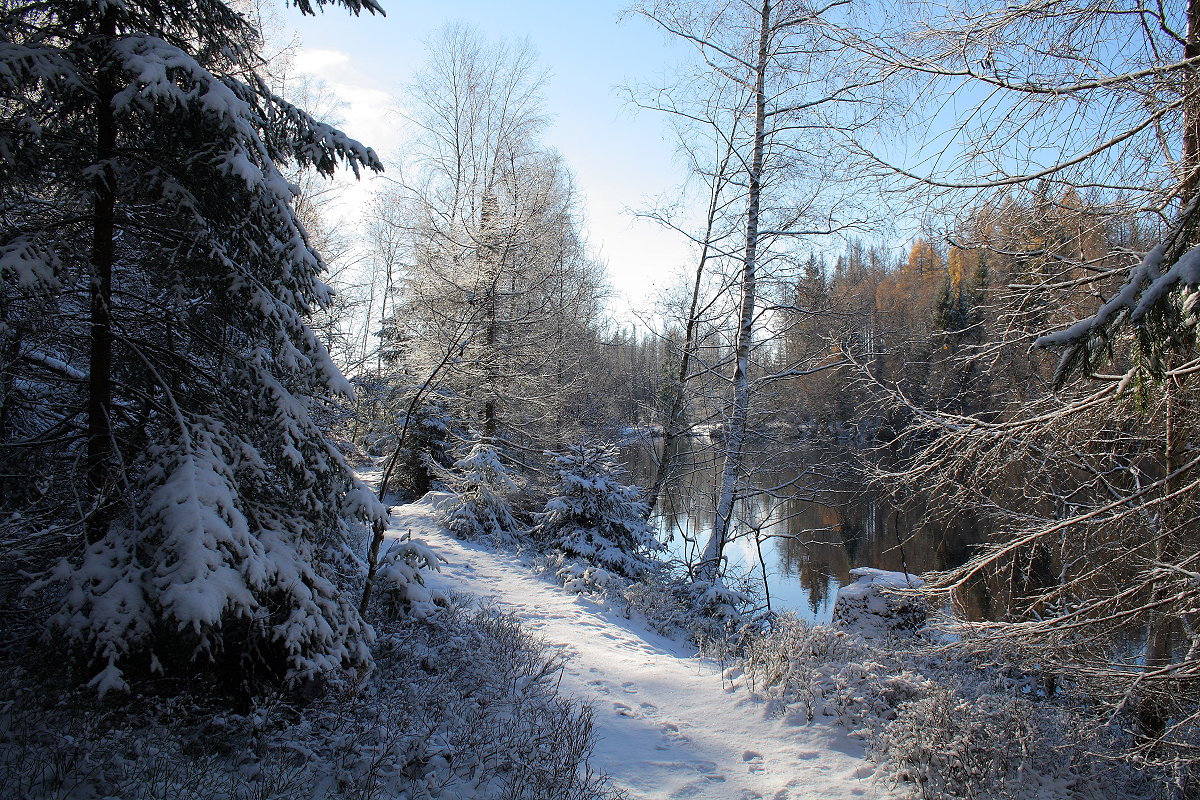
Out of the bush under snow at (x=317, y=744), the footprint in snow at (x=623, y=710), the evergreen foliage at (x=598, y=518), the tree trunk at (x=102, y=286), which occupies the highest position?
the tree trunk at (x=102, y=286)

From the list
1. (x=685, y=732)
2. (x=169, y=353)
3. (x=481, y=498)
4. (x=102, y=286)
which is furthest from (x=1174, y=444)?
(x=481, y=498)

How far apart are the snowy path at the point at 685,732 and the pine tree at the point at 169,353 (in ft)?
6.92

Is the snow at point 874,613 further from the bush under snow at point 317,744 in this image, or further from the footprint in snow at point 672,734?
the bush under snow at point 317,744

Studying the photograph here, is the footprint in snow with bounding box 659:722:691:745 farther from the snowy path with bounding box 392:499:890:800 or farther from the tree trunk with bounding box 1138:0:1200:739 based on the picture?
the tree trunk with bounding box 1138:0:1200:739

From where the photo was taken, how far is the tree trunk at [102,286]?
3266 mm

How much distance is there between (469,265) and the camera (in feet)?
43.5

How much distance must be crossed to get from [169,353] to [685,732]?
15.0ft

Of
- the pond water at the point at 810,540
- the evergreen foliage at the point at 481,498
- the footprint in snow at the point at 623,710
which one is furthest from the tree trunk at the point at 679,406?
the footprint in snow at the point at 623,710

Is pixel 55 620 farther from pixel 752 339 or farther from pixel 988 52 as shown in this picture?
pixel 752 339

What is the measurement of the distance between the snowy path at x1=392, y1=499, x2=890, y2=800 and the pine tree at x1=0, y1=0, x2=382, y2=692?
2.11 meters

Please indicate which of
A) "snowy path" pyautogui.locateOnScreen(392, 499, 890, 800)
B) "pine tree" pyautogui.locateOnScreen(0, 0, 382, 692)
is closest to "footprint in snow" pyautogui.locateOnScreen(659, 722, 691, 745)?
"snowy path" pyautogui.locateOnScreen(392, 499, 890, 800)

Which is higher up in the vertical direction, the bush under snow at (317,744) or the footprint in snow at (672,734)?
the bush under snow at (317,744)

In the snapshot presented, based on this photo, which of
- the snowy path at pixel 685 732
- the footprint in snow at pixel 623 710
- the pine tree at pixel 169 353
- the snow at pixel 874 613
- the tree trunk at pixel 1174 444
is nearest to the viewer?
the pine tree at pixel 169 353

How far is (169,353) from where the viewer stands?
346cm
